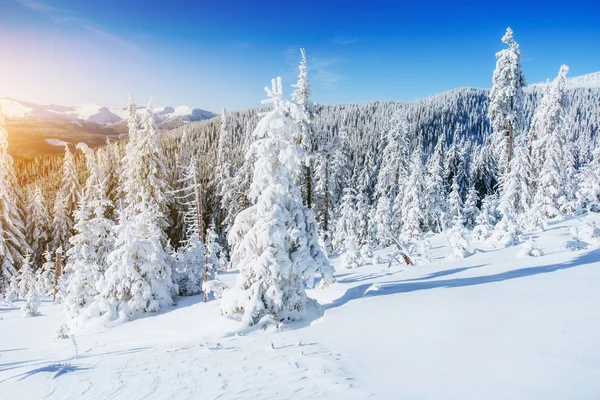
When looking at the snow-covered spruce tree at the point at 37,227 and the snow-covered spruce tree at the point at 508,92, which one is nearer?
→ the snow-covered spruce tree at the point at 508,92

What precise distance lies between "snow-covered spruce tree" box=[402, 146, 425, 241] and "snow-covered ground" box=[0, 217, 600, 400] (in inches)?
867

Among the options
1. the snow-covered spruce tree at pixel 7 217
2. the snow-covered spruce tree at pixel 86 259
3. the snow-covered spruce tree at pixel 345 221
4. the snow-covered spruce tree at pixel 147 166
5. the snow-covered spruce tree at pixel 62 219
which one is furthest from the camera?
the snow-covered spruce tree at pixel 345 221

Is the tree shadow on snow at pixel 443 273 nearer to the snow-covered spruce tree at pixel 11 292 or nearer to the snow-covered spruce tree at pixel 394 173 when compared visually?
the snow-covered spruce tree at pixel 394 173

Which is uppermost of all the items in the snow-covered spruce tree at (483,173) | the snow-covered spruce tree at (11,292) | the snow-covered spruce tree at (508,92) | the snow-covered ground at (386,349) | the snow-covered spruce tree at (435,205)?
the snow-covered spruce tree at (508,92)

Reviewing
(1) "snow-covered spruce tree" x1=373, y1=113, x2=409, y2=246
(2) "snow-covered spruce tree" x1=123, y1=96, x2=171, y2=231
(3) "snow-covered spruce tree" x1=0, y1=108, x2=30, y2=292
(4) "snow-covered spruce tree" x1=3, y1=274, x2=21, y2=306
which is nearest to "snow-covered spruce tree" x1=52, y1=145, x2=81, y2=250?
(4) "snow-covered spruce tree" x1=3, y1=274, x2=21, y2=306

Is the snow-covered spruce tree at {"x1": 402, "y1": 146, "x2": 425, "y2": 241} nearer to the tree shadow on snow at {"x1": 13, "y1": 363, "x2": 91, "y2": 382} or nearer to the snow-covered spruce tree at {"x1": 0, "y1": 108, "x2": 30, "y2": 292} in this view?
the tree shadow on snow at {"x1": 13, "y1": 363, "x2": 91, "y2": 382}

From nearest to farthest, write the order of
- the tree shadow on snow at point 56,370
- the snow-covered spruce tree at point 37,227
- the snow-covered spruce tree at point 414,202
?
1. the tree shadow on snow at point 56,370
2. the snow-covered spruce tree at point 414,202
3. the snow-covered spruce tree at point 37,227

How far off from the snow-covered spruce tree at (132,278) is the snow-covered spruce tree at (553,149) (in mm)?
27578

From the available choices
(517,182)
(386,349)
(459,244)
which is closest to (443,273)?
(459,244)

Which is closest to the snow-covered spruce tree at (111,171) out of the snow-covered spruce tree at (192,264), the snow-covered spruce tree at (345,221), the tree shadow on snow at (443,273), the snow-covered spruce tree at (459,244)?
the snow-covered spruce tree at (192,264)

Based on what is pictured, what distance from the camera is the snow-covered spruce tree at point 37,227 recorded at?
4078cm

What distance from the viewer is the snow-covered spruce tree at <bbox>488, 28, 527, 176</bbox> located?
973 inches

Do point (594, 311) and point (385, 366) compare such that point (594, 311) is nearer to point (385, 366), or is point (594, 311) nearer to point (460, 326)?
point (460, 326)

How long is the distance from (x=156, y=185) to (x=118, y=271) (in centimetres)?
978
